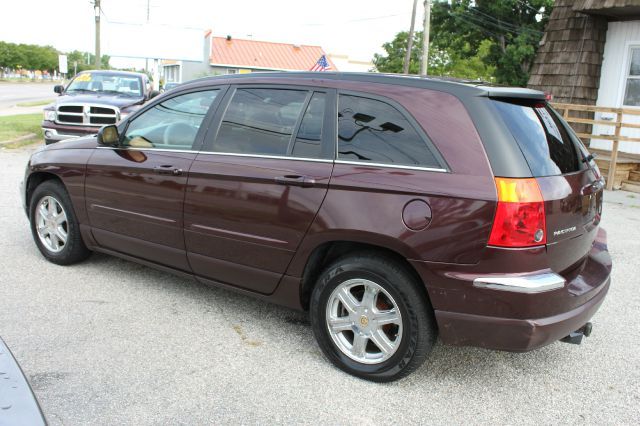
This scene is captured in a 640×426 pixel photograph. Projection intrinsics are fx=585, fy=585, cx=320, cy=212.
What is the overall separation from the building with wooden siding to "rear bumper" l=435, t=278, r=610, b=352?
10.6 m

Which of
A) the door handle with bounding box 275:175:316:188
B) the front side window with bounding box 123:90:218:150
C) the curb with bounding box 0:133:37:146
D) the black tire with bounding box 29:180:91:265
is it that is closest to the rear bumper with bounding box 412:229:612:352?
the door handle with bounding box 275:175:316:188

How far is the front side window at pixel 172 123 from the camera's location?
13.9 ft

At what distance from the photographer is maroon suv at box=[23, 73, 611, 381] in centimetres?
299

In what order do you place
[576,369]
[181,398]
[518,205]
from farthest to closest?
[576,369] < [181,398] < [518,205]

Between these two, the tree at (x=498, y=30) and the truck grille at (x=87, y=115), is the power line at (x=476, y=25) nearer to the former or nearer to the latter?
the tree at (x=498, y=30)

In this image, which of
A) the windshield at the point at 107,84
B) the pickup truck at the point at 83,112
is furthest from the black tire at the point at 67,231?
the windshield at the point at 107,84

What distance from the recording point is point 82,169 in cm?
482

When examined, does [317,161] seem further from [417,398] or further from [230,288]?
[417,398]

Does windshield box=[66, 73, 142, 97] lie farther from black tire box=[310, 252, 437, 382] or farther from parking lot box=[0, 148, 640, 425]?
black tire box=[310, 252, 437, 382]

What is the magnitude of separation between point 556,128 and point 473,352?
154 centimetres

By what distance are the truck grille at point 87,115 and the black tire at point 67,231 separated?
6.64m

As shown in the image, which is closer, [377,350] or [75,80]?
[377,350]

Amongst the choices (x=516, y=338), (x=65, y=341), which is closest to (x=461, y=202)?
(x=516, y=338)

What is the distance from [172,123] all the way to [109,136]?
1.93ft
